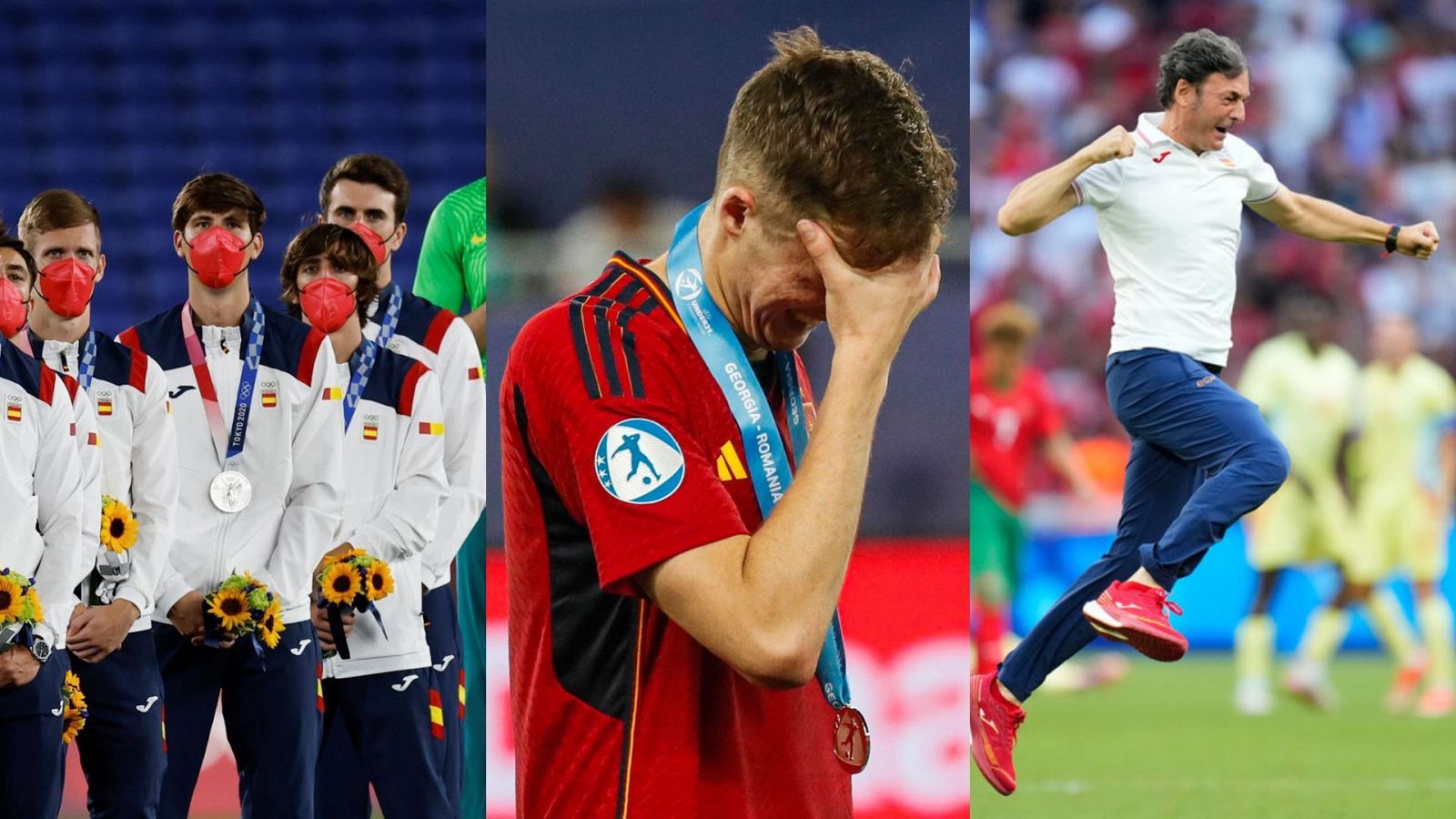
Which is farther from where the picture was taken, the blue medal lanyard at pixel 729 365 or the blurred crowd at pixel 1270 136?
the blurred crowd at pixel 1270 136

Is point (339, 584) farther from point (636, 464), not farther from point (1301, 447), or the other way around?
point (1301, 447)

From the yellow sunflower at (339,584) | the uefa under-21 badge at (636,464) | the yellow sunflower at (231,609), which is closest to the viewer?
the uefa under-21 badge at (636,464)

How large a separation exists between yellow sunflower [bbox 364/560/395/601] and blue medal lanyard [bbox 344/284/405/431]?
41 cm

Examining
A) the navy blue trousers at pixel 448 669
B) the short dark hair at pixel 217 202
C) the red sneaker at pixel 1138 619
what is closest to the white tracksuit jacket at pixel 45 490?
the short dark hair at pixel 217 202

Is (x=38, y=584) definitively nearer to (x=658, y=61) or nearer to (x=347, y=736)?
(x=347, y=736)

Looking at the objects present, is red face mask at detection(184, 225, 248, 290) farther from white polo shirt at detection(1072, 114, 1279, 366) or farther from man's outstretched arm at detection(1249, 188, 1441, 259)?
man's outstretched arm at detection(1249, 188, 1441, 259)

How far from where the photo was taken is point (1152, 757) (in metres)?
8.15

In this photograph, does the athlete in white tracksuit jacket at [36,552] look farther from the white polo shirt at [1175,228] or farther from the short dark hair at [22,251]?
the white polo shirt at [1175,228]

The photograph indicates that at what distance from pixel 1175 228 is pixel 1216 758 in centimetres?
503

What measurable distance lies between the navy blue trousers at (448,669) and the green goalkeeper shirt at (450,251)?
0.90 metres

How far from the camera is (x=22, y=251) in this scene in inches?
167

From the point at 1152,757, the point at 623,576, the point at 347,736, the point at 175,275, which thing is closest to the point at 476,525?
the point at 347,736

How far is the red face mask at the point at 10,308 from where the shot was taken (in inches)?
164

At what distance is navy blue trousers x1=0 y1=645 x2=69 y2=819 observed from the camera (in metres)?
4.08
